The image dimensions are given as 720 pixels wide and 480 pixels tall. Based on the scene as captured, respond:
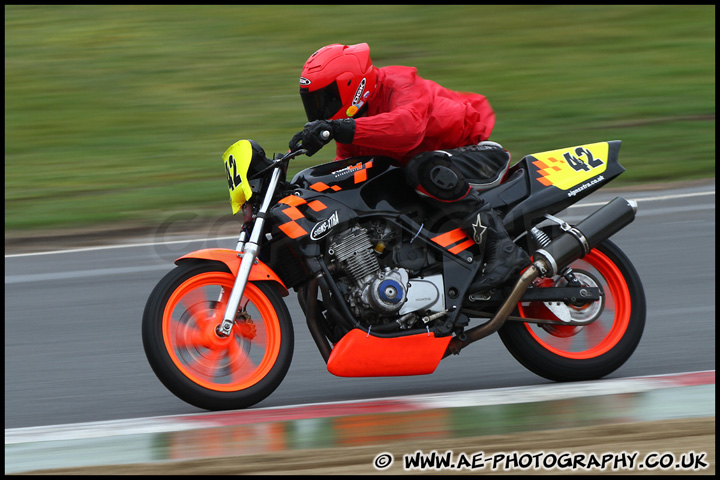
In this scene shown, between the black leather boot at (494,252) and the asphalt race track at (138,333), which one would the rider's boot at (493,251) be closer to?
the black leather boot at (494,252)

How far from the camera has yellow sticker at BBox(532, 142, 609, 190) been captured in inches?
212

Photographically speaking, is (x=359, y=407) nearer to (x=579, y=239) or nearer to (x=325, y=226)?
(x=325, y=226)

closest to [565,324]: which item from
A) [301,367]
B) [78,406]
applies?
[301,367]

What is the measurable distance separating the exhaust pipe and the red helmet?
115 centimetres

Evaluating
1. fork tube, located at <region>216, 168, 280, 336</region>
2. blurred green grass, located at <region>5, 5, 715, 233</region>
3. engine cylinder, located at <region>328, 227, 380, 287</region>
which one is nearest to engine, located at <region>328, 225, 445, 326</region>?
engine cylinder, located at <region>328, 227, 380, 287</region>

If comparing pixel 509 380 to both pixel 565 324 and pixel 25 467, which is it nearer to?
pixel 565 324

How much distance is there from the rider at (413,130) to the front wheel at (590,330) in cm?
35

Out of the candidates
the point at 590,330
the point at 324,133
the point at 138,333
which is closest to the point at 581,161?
the point at 590,330

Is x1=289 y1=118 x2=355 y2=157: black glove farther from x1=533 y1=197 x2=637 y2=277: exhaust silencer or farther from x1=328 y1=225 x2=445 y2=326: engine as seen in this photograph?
x1=533 y1=197 x2=637 y2=277: exhaust silencer

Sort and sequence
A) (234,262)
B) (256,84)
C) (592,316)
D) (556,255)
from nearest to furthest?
(234,262)
(556,255)
(592,316)
(256,84)

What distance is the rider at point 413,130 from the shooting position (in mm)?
4836

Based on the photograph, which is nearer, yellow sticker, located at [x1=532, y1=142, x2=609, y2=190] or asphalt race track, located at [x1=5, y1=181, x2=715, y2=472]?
asphalt race track, located at [x1=5, y1=181, x2=715, y2=472]

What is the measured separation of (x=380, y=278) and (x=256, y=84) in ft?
28.4

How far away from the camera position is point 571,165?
17.9ft
